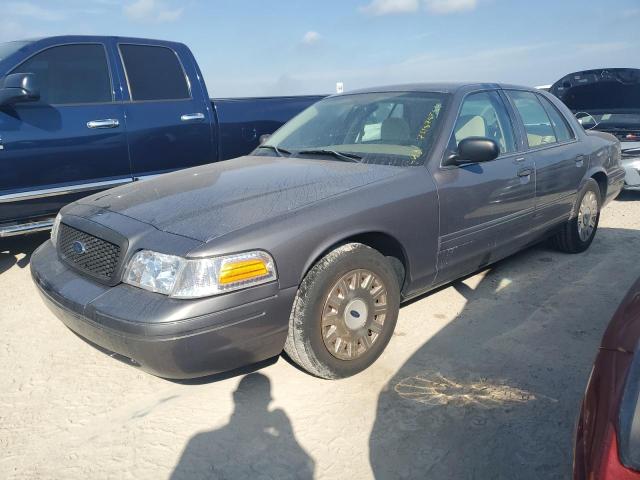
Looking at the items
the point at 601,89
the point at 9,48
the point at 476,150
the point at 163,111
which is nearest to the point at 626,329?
the point at 476,150

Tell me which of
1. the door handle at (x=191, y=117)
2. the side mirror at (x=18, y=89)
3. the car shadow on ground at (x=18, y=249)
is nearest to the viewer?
the side mirror at (x=18, y=89)

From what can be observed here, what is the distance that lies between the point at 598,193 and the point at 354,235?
3308 mm

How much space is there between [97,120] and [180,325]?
10.4ft

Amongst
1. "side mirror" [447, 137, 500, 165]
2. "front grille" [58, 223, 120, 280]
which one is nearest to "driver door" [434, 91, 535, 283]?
"side mirror" [447, 137, 500, 165]

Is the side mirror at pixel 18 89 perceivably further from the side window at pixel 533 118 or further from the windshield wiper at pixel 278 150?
the side window at pixel 533 118

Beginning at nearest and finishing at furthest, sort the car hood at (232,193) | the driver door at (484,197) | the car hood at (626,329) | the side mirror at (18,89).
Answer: the car hood at (626,329) → the car hood at (232,193) → the driver door at (484,197) → the side mirror at (18,89)

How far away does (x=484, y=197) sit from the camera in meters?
3.44

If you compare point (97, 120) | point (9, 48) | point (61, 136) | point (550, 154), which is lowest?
point (550, 154)

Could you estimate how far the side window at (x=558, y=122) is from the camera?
14.8 ft

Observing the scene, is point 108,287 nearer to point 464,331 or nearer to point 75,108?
point 464,331

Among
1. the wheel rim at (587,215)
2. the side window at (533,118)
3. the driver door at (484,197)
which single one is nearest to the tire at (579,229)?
the wheel rim at (587,215)

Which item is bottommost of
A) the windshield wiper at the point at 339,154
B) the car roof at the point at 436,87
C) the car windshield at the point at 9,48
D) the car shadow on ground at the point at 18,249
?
the car shadow on ground at the point at 18,249

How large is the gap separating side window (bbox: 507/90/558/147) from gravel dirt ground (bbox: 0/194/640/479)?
54.0 inches

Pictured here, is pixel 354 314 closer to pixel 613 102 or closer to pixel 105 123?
pixel 105 123
